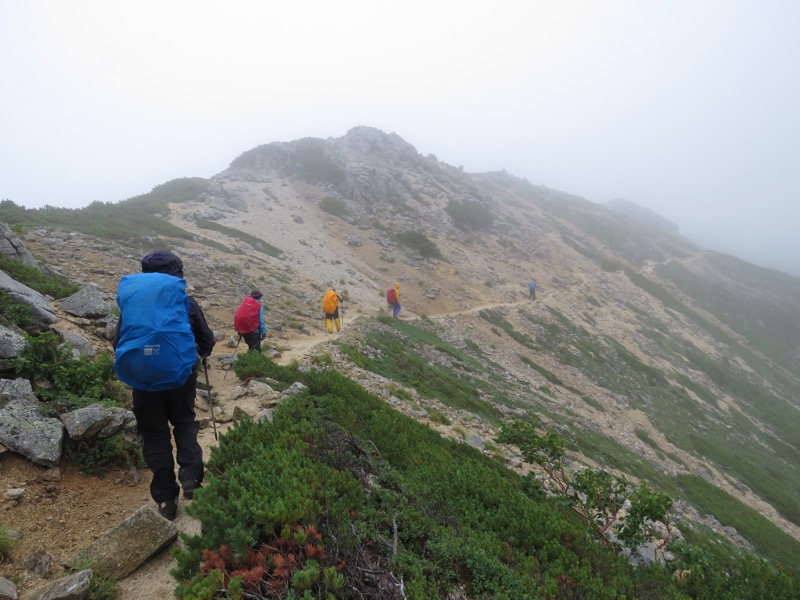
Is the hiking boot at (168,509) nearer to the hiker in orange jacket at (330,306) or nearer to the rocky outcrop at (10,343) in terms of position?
the rocky outcrop at (10,343)

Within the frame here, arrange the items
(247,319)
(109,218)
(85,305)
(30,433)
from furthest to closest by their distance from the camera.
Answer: (109,218) < (247,319) < (85,305) < (30,433)

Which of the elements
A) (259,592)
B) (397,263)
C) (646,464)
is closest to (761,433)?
(646,464)

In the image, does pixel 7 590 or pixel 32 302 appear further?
pixel 32 302

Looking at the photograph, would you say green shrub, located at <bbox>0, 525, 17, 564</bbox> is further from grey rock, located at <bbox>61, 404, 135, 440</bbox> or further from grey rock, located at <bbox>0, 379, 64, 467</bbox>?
grey rock, located at <bbox>61, 404, 135, 440</bbox>

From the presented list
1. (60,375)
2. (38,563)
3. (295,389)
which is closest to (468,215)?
(295,389)

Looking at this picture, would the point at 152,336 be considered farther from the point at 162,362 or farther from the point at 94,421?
the point at 94,421

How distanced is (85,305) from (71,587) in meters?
8.49

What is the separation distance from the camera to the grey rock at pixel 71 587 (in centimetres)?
301

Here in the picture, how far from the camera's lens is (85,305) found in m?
9.60

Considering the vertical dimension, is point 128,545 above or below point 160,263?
below

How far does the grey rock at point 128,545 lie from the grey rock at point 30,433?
62.1 inches

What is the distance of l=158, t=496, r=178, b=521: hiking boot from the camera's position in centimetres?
436

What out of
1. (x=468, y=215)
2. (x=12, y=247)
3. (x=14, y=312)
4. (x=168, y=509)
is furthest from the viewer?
(x=468, y=215)

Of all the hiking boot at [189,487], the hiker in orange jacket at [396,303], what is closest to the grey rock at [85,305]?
the hiking boot at [189,487]
